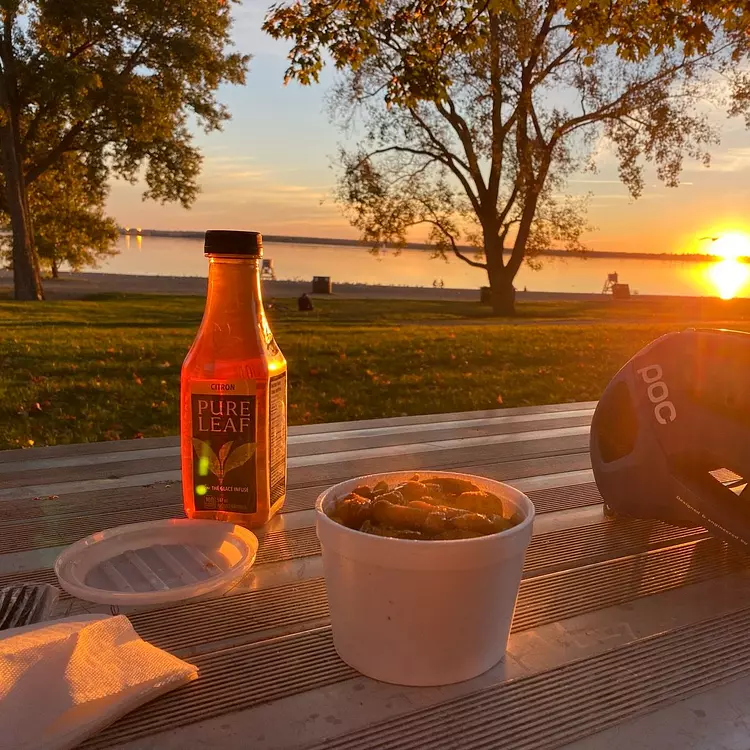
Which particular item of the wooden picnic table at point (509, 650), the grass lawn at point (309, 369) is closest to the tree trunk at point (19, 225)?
the grass lawn at point (309, 369)

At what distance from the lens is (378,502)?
0.92 meters

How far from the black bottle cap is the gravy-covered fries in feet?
1.70

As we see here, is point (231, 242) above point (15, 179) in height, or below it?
below

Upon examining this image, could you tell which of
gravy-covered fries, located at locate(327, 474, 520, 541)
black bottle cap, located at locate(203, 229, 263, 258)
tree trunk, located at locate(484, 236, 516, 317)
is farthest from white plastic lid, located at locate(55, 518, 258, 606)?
tree trunk, located at locate(484, 236, 516, 317)

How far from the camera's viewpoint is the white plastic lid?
1.02 metres

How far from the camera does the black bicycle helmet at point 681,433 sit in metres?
1.19

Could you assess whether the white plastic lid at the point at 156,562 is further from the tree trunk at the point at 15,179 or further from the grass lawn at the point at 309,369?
the tree trunk at the point at 15,179

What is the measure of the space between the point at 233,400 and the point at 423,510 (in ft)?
1.63

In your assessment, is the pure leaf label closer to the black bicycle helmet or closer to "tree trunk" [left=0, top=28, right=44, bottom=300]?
the black bicycle helmet

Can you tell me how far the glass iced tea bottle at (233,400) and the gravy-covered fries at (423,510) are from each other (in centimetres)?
34

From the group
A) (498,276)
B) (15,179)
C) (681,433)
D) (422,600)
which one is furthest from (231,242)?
(15,179)

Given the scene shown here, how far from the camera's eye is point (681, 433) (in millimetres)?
1288

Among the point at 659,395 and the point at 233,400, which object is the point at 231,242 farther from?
the point at 659,395

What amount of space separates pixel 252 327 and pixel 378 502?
0.55 metres
